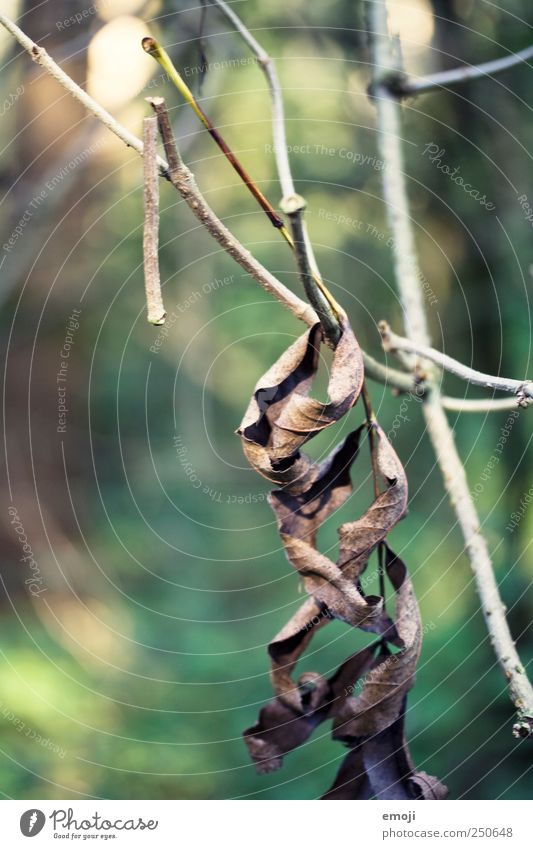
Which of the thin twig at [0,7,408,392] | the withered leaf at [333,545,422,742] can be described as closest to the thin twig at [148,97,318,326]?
the thin twig at [0,7,408,392]

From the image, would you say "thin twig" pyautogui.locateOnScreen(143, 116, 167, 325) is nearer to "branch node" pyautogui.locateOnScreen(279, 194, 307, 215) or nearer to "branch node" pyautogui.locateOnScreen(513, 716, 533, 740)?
"branch node" pyautogui.locateOnScreen(279, 194, 307, 215)

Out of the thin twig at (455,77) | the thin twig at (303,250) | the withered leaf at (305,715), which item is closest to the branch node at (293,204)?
the thin twig at (303,250)

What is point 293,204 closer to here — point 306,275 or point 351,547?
point 306,275

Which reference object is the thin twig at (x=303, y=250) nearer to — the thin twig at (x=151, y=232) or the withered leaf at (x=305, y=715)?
the thin twig at (x=151, y=232)
